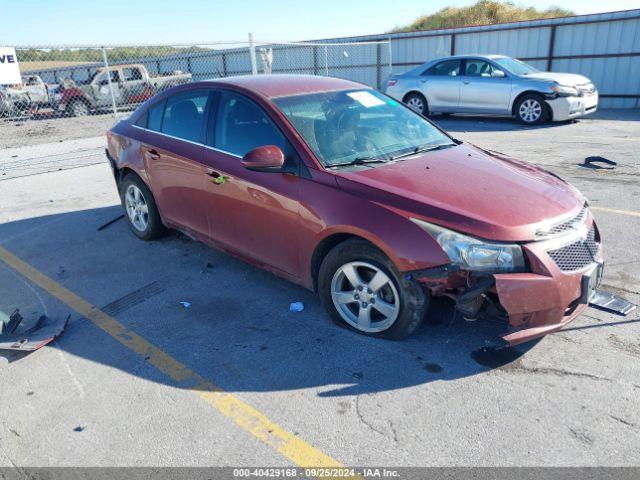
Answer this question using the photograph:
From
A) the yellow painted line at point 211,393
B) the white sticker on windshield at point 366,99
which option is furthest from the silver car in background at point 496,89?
the yellow painted line at point 211,393

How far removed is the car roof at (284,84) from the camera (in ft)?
14.3

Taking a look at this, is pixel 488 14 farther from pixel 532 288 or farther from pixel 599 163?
pixel 532 288

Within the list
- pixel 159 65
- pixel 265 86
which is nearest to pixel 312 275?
pixel 265 86

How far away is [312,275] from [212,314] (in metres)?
0.90

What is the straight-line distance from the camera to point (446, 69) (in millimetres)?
13594

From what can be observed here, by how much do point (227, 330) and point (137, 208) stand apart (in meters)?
2.53

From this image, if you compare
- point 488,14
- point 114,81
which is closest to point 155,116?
point 114,81

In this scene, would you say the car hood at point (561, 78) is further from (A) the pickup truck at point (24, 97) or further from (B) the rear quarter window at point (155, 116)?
(A) the pickup truck at point (24, 97)

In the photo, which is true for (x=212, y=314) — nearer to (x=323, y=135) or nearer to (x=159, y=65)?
(x=323, y=135)

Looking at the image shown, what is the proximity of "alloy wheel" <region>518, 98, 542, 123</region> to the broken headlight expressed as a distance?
10549 millimetres

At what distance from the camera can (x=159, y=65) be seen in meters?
27.9

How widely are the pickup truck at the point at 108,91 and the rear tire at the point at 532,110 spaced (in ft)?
Result: 41.3

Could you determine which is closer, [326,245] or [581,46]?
[326,245]

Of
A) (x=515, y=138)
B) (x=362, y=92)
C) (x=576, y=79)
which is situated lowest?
(x=515, y=138)
